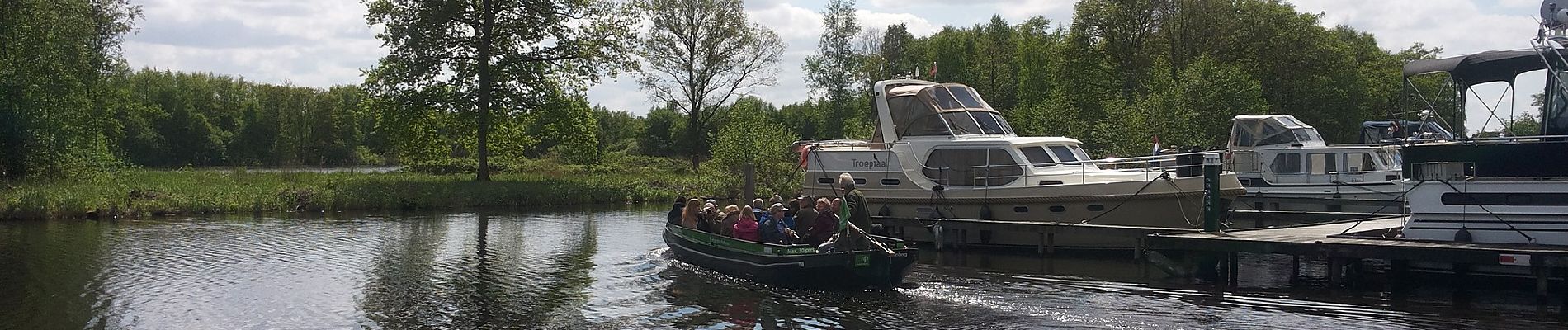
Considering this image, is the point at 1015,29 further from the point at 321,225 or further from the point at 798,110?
the point at 321,225

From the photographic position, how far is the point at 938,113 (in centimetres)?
2489

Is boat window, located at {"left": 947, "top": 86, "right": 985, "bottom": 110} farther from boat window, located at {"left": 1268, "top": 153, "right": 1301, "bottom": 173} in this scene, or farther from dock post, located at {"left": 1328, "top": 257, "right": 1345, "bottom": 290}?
dock post, located at {"left": 1328, "top": 257, "right": 1345, "bottom": 290}

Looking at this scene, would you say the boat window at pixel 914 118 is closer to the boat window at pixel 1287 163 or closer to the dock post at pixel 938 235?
the dock post at pixel 938 235

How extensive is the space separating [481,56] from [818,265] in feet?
99.2

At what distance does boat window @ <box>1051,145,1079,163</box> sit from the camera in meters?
24.7

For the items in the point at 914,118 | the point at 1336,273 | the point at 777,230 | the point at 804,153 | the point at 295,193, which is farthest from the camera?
the point at 295,193

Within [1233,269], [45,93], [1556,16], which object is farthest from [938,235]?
[45,93]

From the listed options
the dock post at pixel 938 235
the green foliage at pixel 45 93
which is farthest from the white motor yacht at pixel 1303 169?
the green foliage at pixel 45 93

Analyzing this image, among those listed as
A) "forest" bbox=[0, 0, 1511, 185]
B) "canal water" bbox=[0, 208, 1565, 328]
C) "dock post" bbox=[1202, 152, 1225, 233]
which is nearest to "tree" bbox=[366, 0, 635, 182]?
"forest" bbox=[0, 0, 1511, 185]

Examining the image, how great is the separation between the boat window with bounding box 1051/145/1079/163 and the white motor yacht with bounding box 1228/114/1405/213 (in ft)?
20.7

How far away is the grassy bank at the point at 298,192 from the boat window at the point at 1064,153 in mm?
21874

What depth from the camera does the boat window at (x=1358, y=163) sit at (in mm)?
28906

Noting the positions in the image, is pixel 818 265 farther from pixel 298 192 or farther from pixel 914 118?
pixel 298 192

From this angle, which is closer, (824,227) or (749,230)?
(824,227)
